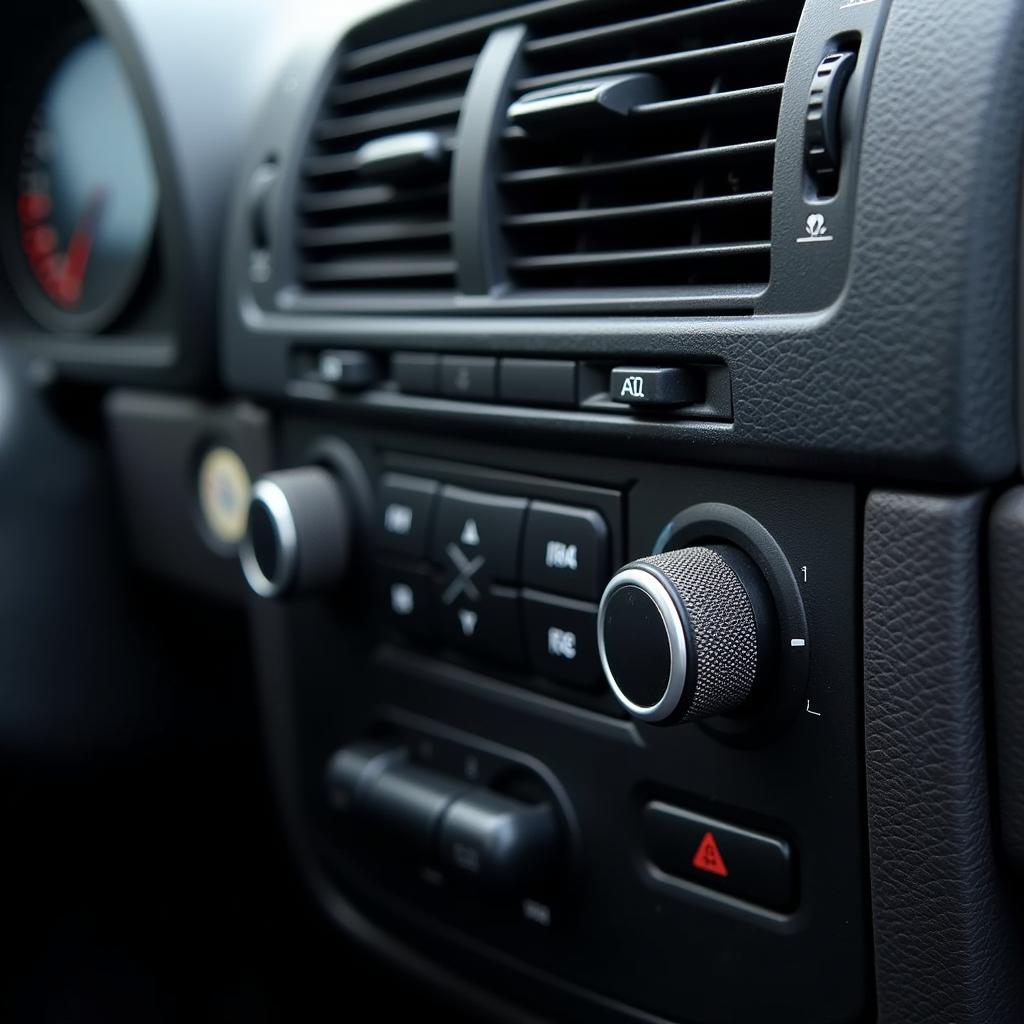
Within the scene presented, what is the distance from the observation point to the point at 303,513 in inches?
35.7

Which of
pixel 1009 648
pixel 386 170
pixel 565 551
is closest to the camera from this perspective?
pixel 1009 648

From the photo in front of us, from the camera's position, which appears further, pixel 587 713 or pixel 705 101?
pixel 587 713

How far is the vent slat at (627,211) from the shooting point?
61 cm

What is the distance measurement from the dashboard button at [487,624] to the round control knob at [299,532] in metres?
0.12

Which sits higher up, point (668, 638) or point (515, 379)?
point (515, 379)

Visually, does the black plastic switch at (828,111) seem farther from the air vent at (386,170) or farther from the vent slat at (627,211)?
the air vent at (386,170)

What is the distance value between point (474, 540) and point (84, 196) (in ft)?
2.51

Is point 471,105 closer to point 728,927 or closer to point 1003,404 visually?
point 1003,404

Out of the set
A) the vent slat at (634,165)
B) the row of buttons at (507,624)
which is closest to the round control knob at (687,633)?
the row of buttons at (507,624)

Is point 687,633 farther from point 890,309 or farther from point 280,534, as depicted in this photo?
point 280,534

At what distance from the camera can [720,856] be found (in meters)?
0.67

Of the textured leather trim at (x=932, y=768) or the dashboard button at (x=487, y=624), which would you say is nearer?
the textured leather trim at (x=932, y=768)

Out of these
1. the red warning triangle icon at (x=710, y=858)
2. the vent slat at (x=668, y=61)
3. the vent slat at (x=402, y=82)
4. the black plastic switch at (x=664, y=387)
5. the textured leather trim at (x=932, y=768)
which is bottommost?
the red warning triangle icon at (x=710, y=858)

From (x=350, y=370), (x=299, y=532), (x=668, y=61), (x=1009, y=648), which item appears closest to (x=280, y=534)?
(x=299, y=532)
